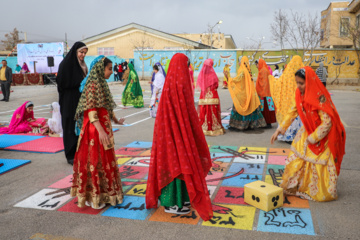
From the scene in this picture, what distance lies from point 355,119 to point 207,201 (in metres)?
7.19

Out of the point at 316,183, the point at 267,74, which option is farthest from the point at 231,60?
the point at 316,183

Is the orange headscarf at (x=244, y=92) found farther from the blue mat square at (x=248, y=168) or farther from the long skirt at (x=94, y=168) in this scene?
the long skirt at (x=94, y=168)

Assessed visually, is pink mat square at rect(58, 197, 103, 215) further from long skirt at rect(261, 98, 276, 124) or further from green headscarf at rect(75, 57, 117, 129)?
long skirt at rect(261, 98, 276, 124)

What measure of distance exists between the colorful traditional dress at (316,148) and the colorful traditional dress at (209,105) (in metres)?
3.33

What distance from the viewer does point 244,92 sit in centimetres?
688

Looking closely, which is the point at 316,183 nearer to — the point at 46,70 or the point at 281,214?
the point at 281,214

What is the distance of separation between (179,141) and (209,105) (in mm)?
4088

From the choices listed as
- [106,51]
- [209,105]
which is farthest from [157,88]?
[106,51]

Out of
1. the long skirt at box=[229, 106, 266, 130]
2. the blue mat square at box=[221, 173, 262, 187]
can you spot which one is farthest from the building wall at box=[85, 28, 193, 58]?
the blue mat square at box=[221, 173, 262, 187]

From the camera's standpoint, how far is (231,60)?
26.0 m

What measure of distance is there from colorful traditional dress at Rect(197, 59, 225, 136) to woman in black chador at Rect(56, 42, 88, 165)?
9.46 ft

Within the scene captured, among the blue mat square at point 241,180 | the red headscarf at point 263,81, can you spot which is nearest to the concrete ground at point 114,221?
the blue mat square at point 241,180

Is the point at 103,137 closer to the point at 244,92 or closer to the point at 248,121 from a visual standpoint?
the point at 244,92

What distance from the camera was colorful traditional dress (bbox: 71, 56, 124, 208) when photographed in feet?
9.84
